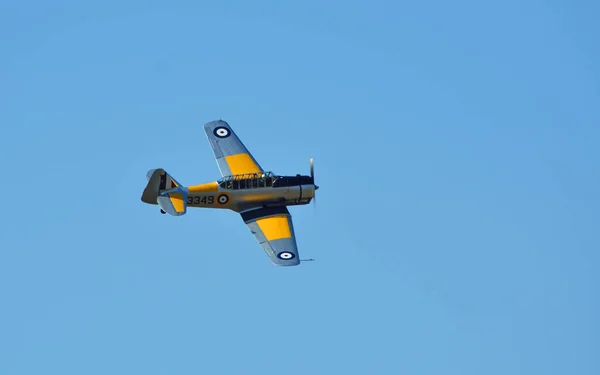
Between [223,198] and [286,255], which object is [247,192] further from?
[286,255]

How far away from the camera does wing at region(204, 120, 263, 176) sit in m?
61.1

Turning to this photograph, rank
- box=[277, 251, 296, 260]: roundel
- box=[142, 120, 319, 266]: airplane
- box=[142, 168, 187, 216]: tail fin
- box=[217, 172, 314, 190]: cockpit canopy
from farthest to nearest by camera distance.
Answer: box=[217, 172, 314, 190]: cockpit canopy, box=[142, 168, 187, 216]: tail fin, box=[142, 120, 319, 266]: airplane, box=[277, 251, 296, 260]: roundel

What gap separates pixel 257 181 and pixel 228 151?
3341mm

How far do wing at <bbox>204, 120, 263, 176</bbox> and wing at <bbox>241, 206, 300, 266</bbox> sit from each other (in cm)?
286

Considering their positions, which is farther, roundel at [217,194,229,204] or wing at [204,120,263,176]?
wing at [204,120,263,176]

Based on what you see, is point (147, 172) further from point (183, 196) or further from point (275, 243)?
point (275, 243)

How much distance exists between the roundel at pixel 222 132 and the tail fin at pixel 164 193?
18.1 feet

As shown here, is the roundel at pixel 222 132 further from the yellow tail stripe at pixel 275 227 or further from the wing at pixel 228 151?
the yellow tail stripe at pixel 275 227

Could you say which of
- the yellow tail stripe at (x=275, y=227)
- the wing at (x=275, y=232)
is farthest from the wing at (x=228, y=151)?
the yellow tail stripe at (x=275, y=227)

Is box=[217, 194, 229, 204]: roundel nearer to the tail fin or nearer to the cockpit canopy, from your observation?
the cockpit canopy

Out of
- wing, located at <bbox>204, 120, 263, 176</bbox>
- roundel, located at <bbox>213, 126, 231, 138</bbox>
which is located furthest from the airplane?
roundel, located at <bbox>213, 126, 231, 138</bbox>

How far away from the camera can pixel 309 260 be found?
55.2m

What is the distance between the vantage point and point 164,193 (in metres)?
57.3

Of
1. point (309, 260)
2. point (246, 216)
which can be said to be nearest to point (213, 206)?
point (246, 216)
